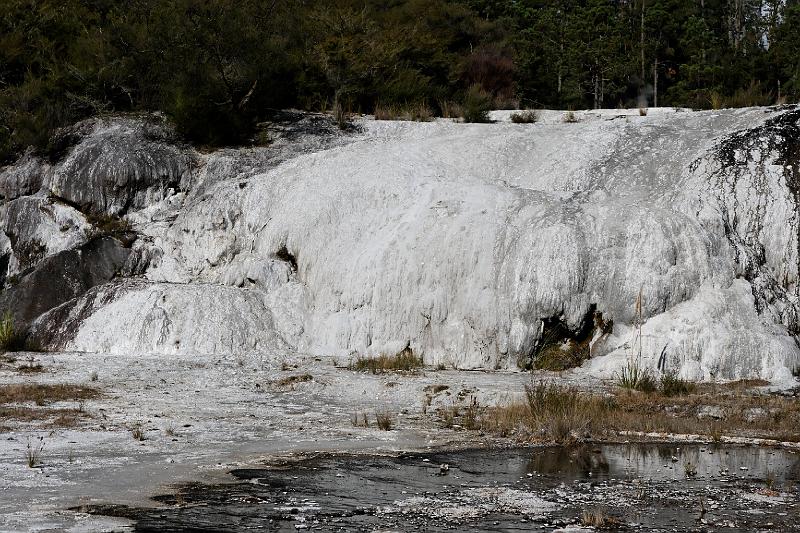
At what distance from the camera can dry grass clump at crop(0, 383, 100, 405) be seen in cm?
1505

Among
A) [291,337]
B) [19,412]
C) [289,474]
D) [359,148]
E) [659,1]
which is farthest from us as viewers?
[659,1]

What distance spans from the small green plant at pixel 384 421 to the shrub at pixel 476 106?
49.4ft

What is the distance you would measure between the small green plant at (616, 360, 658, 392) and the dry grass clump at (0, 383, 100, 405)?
8.15m

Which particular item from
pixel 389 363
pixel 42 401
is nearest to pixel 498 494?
pixel 42 401

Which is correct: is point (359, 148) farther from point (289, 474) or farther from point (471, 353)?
point (289, 474)

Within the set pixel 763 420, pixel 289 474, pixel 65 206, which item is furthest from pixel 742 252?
pixel 65 206

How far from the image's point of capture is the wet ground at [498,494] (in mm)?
8875

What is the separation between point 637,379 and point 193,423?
23.0ft

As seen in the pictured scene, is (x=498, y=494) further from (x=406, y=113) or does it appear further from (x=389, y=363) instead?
(x=406, y=113)

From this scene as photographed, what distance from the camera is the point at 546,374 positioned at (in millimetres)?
18219

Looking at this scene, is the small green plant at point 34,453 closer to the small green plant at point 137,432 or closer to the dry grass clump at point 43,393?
the small green plant at point 137,432

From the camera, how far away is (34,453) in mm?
11047

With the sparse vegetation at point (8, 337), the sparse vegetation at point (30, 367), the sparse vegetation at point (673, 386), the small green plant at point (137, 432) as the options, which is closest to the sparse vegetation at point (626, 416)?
the sparse vegetation at point (673, 386)

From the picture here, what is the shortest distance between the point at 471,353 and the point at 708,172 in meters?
6.39
